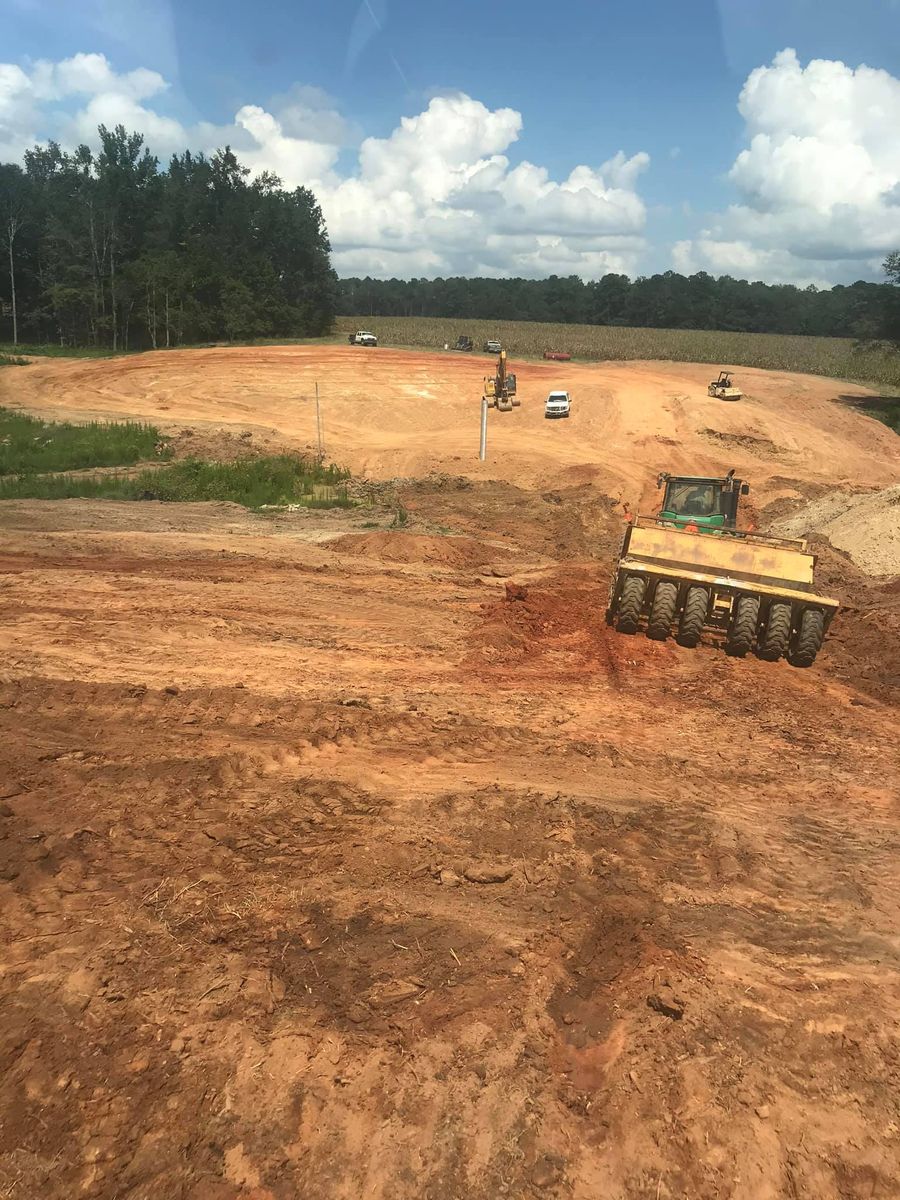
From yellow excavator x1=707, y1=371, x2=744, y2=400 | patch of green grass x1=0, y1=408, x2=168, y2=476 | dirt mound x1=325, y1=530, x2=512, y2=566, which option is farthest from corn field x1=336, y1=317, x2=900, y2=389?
dirt mound x1=325, y1=530, x2=512, y2=566

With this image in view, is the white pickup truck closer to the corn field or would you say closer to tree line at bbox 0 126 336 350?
the corn field

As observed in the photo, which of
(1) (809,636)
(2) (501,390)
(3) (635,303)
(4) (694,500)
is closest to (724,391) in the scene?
(2) (501,390)

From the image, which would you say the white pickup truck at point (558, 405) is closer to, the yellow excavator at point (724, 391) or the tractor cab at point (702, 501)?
the yellow excavator at point (724, 391)

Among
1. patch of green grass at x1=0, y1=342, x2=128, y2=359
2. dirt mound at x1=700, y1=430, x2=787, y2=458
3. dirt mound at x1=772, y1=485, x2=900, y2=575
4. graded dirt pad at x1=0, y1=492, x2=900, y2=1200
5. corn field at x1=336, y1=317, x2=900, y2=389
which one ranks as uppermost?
corn field at x1=336, y1=317, x2=900, y2=389

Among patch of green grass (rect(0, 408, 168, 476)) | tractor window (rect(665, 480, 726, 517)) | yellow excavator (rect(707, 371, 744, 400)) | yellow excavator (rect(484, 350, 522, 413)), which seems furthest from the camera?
yellow excavator (rect(707, 371, 744, 400))

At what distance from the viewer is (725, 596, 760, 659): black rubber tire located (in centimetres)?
1088

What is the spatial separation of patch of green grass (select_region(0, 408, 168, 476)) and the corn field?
4088 centimetres

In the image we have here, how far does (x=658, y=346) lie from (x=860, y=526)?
7022 cm

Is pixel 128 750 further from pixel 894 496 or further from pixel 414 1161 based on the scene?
pixel 894 496

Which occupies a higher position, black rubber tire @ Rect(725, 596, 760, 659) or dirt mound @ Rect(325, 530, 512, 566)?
black rubber tire @ Rect(725, 596, 760, 659)

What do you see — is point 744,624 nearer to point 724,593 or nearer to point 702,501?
point 724,593

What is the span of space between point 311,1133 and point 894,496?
66.5 ft

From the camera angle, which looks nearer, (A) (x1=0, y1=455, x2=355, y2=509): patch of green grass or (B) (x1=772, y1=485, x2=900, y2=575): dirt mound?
(B) (x1=772, y1=485, x2=900, y2=575): dirt mound

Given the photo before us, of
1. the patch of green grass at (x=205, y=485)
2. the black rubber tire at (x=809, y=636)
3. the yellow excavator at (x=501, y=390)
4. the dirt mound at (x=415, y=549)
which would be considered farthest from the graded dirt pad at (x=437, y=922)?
the yellow excavator at (x=501, y=390)
